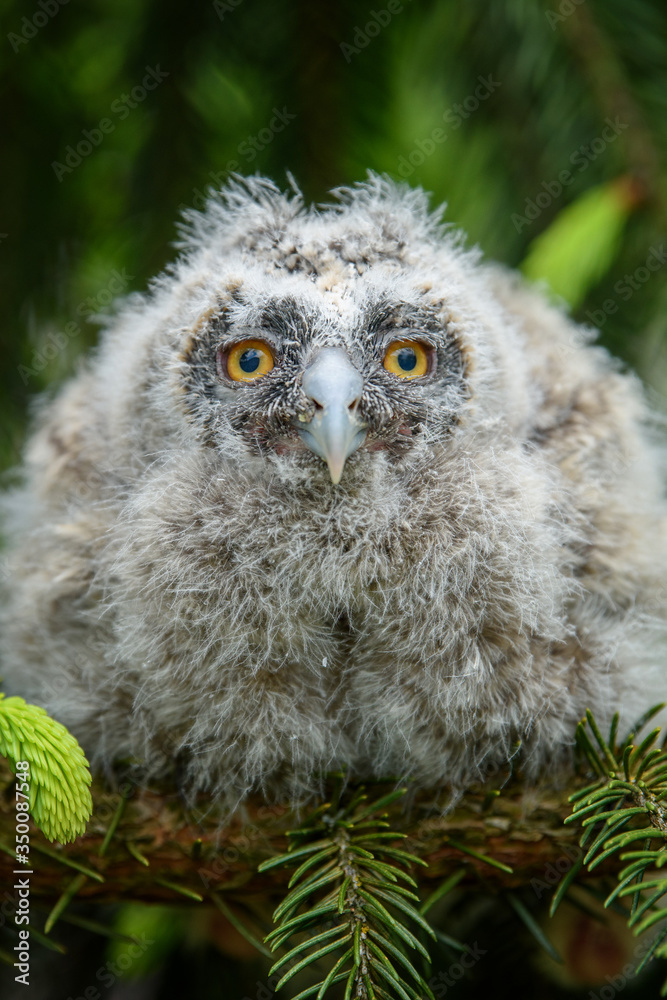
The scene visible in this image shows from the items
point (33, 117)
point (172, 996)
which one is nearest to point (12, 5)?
point (33, 117)

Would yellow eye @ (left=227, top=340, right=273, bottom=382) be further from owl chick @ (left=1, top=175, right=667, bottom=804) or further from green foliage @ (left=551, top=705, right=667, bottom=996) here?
green foliage @ (left=551, top=705, right=667, bottom=996)

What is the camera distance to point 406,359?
5.85 ft

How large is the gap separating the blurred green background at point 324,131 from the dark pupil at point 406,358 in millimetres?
877

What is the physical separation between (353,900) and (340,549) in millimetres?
636

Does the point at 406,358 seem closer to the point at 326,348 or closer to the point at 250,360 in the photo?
the point at 326,348

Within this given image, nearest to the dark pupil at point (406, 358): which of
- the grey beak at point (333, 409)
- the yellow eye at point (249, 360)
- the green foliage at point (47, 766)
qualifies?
the grey beak at point (333, 409)

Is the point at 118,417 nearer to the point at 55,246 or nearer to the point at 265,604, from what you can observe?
the point at 265,604

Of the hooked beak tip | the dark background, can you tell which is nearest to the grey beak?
the hooked beak tip

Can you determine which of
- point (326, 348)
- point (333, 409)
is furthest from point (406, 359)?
point (333, 409)

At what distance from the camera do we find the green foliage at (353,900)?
1315 millimetres

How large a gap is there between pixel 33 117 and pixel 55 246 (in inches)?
16.3

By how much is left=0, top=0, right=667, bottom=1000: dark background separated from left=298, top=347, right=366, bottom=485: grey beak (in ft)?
3.65

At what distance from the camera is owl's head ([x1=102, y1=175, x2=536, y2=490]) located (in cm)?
166

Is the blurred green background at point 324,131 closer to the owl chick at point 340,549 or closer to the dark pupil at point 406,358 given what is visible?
the owl chick at point 340,549
